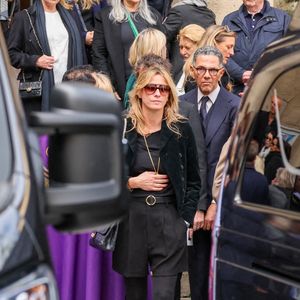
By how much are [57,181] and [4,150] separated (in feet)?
0.64

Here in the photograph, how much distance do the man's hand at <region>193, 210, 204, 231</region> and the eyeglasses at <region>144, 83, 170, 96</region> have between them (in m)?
0.90

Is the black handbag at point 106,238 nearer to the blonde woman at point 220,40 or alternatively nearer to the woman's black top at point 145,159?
the woman's black top at point 145,159

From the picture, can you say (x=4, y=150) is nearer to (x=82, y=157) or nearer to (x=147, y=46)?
(x=82, y=157)

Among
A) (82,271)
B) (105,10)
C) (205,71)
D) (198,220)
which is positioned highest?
(105,10)

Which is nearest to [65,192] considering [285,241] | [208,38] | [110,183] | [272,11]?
[110,183]

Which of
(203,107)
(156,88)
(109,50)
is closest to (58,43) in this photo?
(109,50)

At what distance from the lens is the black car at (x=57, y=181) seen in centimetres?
283

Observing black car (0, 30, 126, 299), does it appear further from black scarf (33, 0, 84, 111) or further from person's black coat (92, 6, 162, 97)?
person's black coat (92, 6, 162, 97)

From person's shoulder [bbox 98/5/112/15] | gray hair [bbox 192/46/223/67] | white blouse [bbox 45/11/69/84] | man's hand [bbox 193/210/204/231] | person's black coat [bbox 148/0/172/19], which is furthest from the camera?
person's black coat [bbox 148/0/172/19]

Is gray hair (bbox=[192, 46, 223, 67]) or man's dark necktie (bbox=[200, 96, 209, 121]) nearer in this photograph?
man's dark necktie (bbox=[200, 96, 209, 121])

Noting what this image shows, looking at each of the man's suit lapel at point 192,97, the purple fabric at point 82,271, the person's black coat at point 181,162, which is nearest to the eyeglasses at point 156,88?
the person's black coat at point 181,162

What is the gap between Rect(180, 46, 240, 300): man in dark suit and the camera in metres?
6.58

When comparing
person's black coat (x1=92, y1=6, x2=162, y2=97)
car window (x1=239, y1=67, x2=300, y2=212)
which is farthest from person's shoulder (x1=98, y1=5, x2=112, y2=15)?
car window (x1=239, y1=67, x2=300, y2=212)

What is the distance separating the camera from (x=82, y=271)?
6277mm
